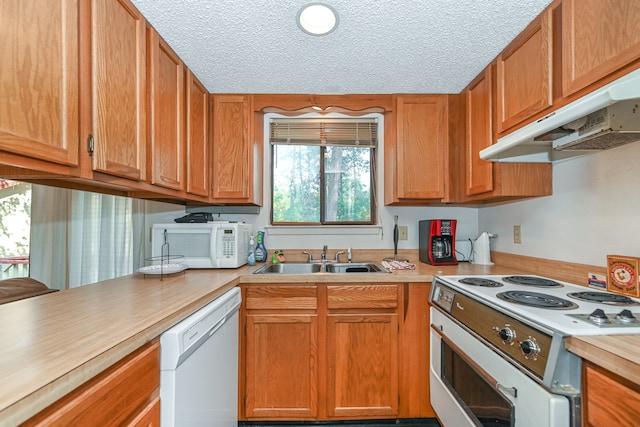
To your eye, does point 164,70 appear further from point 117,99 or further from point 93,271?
point 93,271

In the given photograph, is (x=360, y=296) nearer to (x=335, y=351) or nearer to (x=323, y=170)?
(x=335, y=351)

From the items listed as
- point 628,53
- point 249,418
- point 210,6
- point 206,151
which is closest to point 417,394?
point 249,418

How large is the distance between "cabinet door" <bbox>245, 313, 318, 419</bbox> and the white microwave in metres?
0.44

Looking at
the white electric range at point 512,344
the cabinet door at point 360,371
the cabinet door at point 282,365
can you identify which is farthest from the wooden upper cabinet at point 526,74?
the cabinet door at point 282,365

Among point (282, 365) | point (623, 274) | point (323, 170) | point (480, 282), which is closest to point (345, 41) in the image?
point (323, 170)

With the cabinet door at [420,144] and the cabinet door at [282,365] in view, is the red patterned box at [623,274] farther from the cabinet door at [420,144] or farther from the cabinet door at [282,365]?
the cabinet door at [282,365]

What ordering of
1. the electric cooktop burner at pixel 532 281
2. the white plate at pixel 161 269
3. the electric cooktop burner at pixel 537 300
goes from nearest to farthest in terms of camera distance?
the electric cooktop burner at pixel 537 300 < the electric cooktop burner at pixel 532 281 < the white plate at pixel 161 269

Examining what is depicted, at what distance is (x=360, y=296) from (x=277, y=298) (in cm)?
49

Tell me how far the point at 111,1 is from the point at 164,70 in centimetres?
36

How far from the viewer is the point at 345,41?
4.63 ft

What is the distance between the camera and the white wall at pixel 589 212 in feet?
3.85

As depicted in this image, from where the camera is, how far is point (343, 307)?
1676mm

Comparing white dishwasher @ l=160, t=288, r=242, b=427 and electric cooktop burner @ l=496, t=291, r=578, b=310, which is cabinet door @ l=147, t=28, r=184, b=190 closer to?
white dishwasher @ l=160, t=288, r=242, b=427

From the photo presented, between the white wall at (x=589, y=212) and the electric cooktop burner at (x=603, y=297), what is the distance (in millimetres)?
216
